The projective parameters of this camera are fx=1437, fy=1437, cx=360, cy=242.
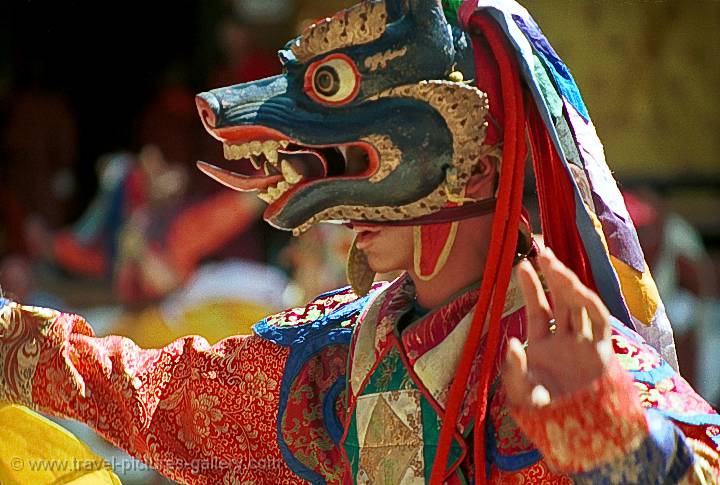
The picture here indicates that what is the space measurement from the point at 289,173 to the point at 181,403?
38cm

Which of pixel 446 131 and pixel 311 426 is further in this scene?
pixel 311 426

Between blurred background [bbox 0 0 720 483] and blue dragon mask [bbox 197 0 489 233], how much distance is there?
2.76 metres

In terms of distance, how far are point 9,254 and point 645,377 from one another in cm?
452

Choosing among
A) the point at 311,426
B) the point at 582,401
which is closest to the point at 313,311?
the point at 311,426

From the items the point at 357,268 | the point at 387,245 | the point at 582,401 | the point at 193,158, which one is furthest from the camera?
the point at 193,158

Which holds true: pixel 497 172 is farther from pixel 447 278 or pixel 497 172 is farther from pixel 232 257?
pixel 232 257

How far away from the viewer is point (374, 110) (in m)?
1.55

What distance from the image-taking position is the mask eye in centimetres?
155

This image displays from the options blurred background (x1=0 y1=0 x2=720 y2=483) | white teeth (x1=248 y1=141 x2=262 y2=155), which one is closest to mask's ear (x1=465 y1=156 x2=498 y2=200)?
white teeth (x1=248 y1=141 x2=262 y2=155)

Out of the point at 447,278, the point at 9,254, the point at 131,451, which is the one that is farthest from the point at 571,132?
the point at 9,254

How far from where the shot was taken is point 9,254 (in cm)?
567

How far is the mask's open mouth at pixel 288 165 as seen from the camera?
1.57 metres

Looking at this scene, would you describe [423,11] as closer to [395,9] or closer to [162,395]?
[395,9]

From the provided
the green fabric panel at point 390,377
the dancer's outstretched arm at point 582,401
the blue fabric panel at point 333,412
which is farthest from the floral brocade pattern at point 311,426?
the dancer's outstretched arm at point 582,401
